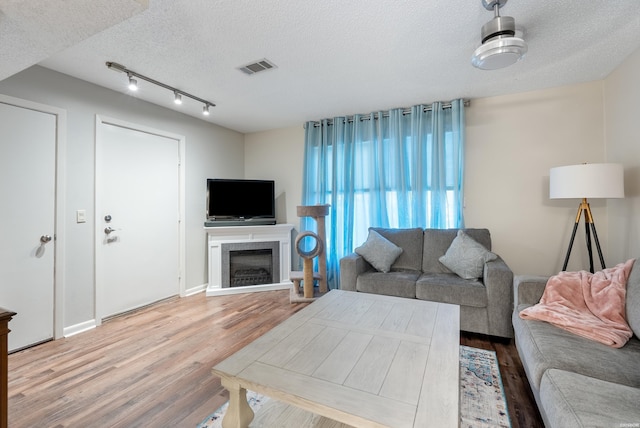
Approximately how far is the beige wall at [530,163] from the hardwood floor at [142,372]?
4.26ft

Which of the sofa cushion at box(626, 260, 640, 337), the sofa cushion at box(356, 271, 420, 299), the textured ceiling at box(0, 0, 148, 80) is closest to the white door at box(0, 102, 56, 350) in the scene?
the textured ceiling at box(0, 0, 148, 80)

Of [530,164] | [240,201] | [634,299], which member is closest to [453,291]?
A: [634,299]

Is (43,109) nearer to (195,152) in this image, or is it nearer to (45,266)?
A: (45,266)

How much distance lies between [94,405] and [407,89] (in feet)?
11.7

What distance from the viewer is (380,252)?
304 cm

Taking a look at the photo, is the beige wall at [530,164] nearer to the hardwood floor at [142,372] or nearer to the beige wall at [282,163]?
the hardwood floor at [142,372]

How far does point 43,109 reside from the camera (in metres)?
2.42

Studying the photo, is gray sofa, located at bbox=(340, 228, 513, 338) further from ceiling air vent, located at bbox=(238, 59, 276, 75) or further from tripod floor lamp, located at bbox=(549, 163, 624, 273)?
ceiling air vent, located at bbox=(238, 59, 276, 75)

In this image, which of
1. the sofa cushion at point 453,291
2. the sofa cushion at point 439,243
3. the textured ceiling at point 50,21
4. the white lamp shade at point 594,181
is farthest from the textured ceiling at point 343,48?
the sofa cushion at point 453,291

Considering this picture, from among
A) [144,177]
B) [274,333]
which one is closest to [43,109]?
[144,177]

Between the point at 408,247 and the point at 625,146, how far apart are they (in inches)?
80.4

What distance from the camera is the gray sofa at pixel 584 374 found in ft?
3.09

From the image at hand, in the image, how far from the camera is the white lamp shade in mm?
2176

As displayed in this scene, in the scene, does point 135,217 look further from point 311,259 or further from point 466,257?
point 466,257
